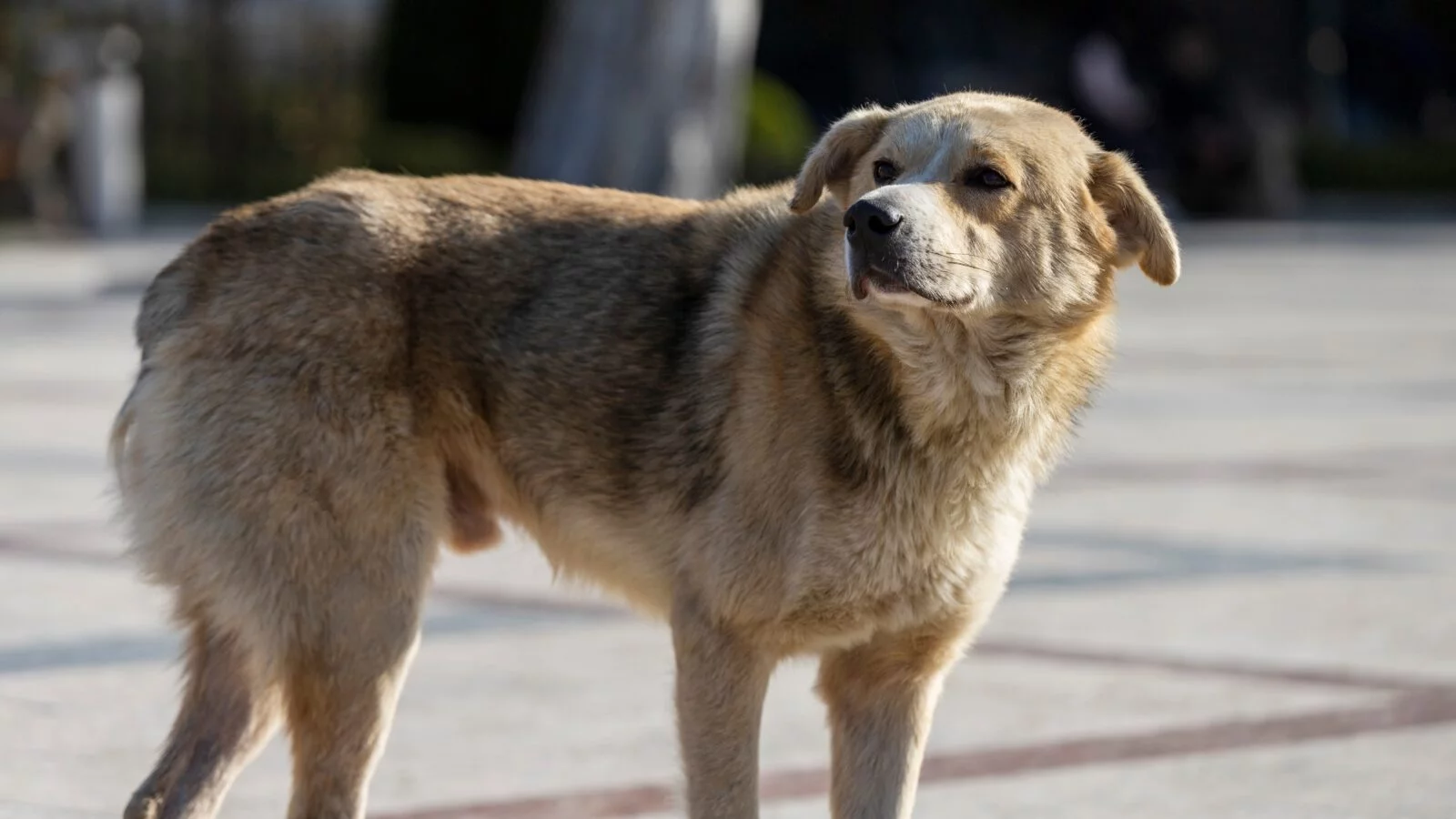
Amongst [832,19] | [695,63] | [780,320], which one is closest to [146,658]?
[780,320]

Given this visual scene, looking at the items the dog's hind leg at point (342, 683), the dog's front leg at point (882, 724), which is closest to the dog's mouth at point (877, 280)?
the dog's front leg at point (882, 724)

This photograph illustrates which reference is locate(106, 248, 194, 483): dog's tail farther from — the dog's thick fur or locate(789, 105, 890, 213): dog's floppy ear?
locate(789, 105, 890, 213): dog's floppy ear

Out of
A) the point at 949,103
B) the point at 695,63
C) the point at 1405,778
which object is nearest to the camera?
the point at 949,103

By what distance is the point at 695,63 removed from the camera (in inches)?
644

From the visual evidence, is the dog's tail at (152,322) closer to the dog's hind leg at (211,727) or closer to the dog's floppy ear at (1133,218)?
the dog's hind leg at (211,727)

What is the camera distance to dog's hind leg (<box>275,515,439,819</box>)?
427cm

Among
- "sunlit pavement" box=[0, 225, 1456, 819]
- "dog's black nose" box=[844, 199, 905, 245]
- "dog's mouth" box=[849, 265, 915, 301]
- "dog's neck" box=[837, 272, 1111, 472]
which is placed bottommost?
"sunlit pavement" box=[0, 225, 1456, 819]

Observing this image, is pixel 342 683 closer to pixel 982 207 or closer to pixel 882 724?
pixel 882 724

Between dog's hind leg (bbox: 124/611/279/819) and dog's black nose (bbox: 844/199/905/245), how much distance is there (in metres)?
1.48

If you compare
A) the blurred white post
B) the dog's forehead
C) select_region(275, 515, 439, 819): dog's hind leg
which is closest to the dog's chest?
the dog's forehead

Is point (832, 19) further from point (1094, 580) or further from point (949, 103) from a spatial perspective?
point (949, 103)

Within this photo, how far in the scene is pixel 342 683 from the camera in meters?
Result: 4.27

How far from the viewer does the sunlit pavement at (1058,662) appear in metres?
4.93

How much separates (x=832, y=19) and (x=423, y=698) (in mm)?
28444
